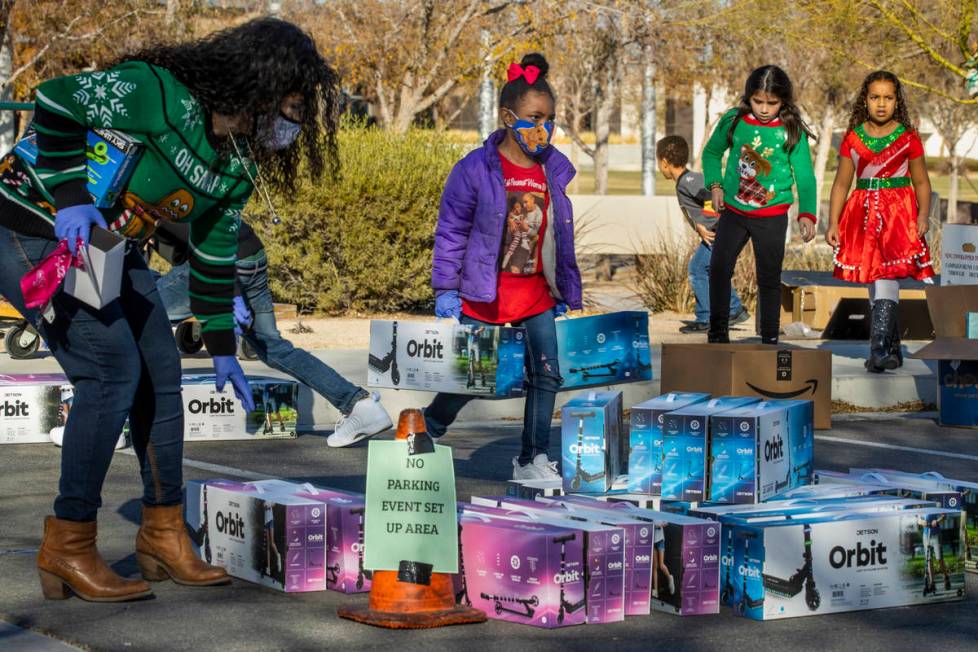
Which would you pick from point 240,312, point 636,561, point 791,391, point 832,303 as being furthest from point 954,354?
point 636,561

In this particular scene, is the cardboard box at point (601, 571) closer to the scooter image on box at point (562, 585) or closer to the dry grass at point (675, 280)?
the scooter image on box at point (562, 585)

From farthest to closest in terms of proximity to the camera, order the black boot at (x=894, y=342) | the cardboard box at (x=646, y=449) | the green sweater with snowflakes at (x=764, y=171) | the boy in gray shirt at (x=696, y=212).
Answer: the boy in gray shirt at (x=696, y=212)
the black boot at (x=894, y=342)
the green sweater with snowflakes at (x=764, y=171)
the cardboard box at (x=646, y=449)

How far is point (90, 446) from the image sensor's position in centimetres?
514

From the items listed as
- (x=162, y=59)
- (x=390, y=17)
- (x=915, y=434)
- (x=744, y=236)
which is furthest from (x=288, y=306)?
(x=162, y=59)

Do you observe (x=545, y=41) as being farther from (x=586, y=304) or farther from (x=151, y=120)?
(x=151, y=120)

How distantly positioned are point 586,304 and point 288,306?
9.97ft

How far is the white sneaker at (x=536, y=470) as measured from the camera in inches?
294

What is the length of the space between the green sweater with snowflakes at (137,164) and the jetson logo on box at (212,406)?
350 cm

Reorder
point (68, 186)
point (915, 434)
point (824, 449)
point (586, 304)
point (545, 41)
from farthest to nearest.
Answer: point (545, 41) → point (586, 304) → point (915, 434) → point (824, 449) → point (68, 186)

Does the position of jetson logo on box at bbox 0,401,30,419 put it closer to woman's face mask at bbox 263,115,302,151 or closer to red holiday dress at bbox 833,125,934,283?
woman's face mask at bbox 263,115,302,151

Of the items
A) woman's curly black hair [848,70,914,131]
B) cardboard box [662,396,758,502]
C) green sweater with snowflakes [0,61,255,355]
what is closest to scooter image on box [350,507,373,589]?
→ green sweater with snowflakes [0,61,255,355]

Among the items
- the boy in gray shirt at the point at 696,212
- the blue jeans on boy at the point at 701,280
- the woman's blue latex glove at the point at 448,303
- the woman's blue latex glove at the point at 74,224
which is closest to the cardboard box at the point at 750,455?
the woman's blue latex glove at the point at 448,303

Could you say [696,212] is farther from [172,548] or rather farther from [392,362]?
[172,548]

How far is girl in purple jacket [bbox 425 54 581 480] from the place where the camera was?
24.2 feet
